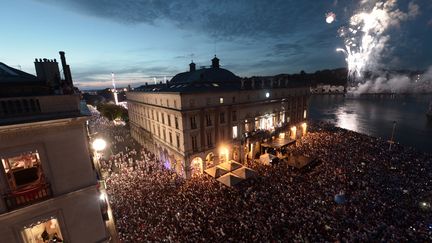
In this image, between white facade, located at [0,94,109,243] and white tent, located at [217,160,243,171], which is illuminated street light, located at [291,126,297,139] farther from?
white facade, located at [0,94,109,243]

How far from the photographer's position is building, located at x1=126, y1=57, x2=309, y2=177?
29438 millimetres

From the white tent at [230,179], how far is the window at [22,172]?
19.6m

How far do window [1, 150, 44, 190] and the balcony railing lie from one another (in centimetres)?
26

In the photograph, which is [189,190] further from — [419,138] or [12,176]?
[419,138]

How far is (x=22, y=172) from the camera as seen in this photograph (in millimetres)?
7156

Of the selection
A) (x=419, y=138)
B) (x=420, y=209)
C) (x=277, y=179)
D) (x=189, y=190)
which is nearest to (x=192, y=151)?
(x=189, y=190)

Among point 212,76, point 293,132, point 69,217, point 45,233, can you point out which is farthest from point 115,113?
point 69,217

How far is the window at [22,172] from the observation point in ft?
21.9

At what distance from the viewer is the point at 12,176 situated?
6.68m

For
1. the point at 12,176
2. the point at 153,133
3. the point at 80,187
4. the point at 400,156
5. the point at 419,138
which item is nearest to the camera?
the point at 12,176

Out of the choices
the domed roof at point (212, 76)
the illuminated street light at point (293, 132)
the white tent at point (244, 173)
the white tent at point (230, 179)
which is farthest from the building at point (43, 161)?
the illuminated street light at point (293, 132)

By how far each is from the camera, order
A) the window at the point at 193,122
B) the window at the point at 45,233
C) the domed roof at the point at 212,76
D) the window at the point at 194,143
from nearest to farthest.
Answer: the window at the point at 45,233 < the window at the point at 193,122 < the window at the point at 194,143 < the domed roof at the point at 212,76

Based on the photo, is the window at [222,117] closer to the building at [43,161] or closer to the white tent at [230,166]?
the white tent at [230,166]

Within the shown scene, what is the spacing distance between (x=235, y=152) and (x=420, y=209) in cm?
2325
